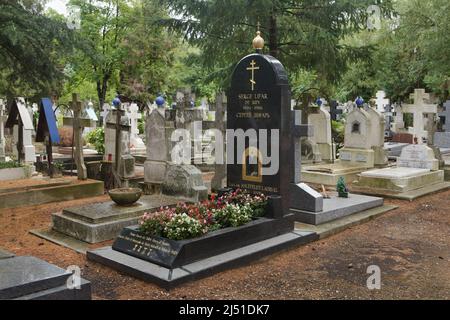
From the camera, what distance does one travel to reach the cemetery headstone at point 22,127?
12319 millimetres

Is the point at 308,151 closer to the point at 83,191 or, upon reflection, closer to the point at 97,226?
the point at 83,191

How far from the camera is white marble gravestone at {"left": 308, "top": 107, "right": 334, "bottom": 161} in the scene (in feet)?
54.3

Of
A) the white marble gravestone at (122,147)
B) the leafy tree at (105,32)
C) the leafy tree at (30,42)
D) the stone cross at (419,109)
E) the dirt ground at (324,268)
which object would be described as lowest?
the dirt ground at (324,268)

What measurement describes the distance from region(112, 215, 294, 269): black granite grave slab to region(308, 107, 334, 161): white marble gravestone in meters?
10.1

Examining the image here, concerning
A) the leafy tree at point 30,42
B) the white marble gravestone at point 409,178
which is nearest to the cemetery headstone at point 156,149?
the leafy tree at point 30,42

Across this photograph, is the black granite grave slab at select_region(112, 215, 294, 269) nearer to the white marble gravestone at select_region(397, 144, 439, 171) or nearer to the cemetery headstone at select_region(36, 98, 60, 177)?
the cemetery headstone at select_region(36, 98, 60, 177)

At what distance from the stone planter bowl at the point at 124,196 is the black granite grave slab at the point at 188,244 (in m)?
1.50

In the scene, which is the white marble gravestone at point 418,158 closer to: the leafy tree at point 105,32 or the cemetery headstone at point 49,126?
the cemetery headstone at point 49,126

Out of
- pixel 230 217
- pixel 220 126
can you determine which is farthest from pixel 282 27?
pixel 230 217

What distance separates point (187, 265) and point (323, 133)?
38.9ft

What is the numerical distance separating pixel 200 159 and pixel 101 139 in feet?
12.0

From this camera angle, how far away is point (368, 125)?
13.9m

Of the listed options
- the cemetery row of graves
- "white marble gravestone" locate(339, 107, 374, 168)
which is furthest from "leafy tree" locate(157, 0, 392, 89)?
the cemetery row of graves

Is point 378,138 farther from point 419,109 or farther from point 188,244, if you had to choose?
point 188,244
